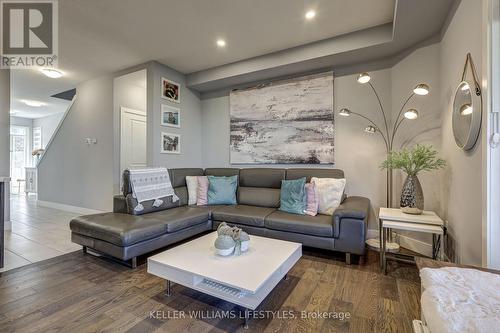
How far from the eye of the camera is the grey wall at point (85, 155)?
4262mm

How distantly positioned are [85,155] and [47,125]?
16.2 ft

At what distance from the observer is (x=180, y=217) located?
271cm

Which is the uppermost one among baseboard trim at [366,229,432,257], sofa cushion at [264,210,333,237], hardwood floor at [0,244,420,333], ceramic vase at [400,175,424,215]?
ceramic vase at [400,175,424,215]

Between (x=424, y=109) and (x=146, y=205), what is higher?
(x=424, y=109)

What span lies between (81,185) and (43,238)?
1762 mm

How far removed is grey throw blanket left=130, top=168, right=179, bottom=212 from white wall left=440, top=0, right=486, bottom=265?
3130 millimetres

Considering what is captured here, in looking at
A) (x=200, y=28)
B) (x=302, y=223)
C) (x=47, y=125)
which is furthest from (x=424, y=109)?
(x=47, y=125)

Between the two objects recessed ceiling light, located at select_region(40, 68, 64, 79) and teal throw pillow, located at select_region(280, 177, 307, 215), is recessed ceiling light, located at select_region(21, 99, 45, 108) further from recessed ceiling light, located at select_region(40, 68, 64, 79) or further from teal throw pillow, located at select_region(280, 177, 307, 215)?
teal throw pillow, located at select_region(280, 177, 307, 215)

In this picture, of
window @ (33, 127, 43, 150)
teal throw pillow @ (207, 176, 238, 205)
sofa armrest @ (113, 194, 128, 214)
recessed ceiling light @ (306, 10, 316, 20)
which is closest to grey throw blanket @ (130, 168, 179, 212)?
sofa armrest @ (113, 194, 128, 214)

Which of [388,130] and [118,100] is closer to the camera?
[388,130]

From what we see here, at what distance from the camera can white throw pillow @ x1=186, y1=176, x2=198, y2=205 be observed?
11.5ft

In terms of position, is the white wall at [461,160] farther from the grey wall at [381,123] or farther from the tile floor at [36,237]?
the tile floor at [36,237]

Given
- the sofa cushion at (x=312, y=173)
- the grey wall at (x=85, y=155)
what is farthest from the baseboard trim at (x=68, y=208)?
the sofa cushion at (x=312, y=173)

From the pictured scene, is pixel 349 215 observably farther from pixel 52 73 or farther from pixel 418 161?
pixel 52 73
